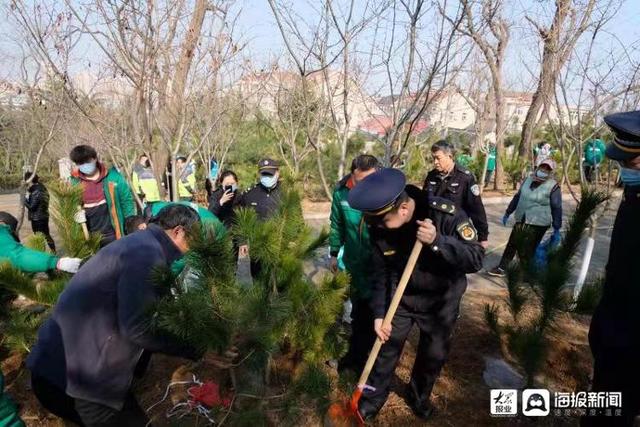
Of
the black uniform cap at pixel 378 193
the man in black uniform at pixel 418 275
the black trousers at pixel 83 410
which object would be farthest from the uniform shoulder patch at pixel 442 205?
the black trousers at pixel 83 410

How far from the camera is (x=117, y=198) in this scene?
369 centimetres

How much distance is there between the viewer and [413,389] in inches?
97.4

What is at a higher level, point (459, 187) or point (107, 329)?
point (459, 187)

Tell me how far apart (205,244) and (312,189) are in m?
10.2

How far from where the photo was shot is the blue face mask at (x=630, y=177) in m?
1.68

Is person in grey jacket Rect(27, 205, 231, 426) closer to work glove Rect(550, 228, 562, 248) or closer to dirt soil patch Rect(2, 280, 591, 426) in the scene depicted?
dirt soil patch Rect(2, 280, 591, 426)

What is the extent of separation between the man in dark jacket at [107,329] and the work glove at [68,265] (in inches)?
25.4

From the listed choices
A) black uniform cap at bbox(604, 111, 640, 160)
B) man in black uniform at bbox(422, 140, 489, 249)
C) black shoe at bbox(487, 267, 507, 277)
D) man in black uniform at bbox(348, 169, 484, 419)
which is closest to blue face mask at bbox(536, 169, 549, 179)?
man in black uniform at bbox(422, 140, 489, 249)

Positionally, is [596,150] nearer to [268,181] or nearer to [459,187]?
[459,187]

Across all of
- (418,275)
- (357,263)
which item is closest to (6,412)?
(418,275)

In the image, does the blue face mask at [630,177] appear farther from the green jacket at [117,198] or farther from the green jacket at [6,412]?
the green jacket at [117,198]

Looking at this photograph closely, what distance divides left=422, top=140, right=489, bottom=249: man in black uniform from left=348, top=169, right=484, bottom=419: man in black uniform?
1414 millimetres

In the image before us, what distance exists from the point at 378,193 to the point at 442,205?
0.43 metres

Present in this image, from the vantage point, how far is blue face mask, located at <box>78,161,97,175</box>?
3.49 meters
